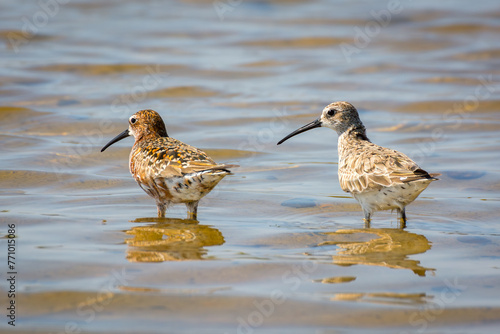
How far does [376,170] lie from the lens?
8.27m

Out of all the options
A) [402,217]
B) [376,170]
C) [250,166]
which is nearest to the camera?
[376,170]

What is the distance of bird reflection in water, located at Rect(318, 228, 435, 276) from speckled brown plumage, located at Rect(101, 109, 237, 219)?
5.01ft

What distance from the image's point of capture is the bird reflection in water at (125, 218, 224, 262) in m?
6.95

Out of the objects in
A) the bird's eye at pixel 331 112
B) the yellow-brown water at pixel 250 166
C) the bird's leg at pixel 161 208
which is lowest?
the bird's leg at pixel 161 208

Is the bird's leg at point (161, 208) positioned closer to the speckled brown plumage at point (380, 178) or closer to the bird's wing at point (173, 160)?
the bird's wing at point (173, 160)

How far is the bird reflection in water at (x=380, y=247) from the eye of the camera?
22.4 feet

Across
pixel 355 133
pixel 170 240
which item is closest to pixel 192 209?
pixel 170 240

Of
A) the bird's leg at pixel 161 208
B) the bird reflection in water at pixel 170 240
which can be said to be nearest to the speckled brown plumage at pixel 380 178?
the bird reflection in water at pixel 170 240

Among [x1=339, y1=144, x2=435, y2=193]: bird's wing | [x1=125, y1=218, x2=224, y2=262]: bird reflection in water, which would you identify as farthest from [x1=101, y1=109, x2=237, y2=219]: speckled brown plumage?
[x1=339, y1=144, x2=435, y2=193]: bird's wing

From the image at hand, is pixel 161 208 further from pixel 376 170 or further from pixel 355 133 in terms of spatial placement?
pixel 355 133

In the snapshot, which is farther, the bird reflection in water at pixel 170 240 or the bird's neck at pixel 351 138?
the bird's neck at pixel 351 138

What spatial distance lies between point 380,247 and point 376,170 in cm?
118

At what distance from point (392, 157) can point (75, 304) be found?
423 centimetres

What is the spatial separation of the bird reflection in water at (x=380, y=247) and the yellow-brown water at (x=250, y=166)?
33 mm
